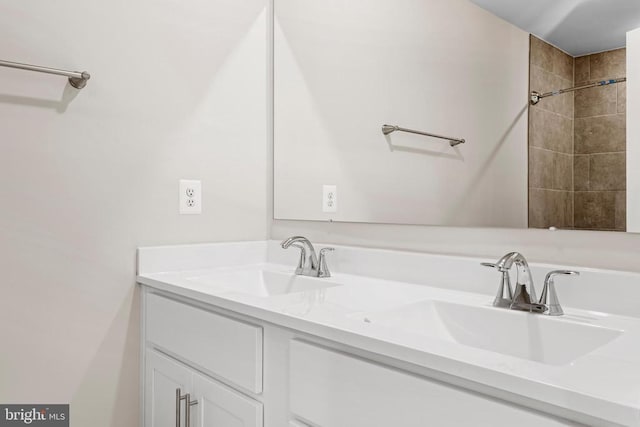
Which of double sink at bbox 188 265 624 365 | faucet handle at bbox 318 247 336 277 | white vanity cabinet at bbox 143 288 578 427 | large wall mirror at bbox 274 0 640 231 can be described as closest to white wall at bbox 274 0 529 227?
large wall mirror at bbox 274 0 640 231

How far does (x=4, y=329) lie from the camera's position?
49.3 inches

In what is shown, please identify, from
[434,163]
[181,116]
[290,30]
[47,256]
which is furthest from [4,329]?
[290,30]

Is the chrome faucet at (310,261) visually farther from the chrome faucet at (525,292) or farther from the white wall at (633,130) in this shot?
the white wall at (633,130)

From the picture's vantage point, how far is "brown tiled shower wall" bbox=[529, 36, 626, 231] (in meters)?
1.02

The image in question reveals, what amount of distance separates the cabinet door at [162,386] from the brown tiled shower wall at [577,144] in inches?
38.2

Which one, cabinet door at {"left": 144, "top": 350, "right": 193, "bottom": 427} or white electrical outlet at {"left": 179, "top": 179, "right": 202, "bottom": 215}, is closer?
cabinet door at {"left": 144, "top": 350, "right": 193, "bottom": 427}

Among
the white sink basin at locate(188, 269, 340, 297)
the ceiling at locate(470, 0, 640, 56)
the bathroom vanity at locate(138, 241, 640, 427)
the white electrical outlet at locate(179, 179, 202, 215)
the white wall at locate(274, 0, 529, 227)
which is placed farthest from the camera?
the white electrical outlet at locate(179, 179, 202, 215)

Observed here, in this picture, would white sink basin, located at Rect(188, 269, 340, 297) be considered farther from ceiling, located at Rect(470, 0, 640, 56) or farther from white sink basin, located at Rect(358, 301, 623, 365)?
ceiling, located at Rect(470, 0, 640, 56)

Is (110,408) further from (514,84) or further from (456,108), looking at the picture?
(514,84)

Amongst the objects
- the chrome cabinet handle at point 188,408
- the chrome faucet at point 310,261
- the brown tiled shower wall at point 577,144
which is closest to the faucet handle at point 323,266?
the chrome faucet at point 310,261

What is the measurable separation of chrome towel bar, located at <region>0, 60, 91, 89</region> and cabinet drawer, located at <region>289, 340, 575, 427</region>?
3.09 ft

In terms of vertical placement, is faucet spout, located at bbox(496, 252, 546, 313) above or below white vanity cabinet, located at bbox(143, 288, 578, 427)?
above

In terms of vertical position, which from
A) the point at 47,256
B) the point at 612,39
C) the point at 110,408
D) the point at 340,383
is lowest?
the point at 110,408

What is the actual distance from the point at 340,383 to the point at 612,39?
89cm
